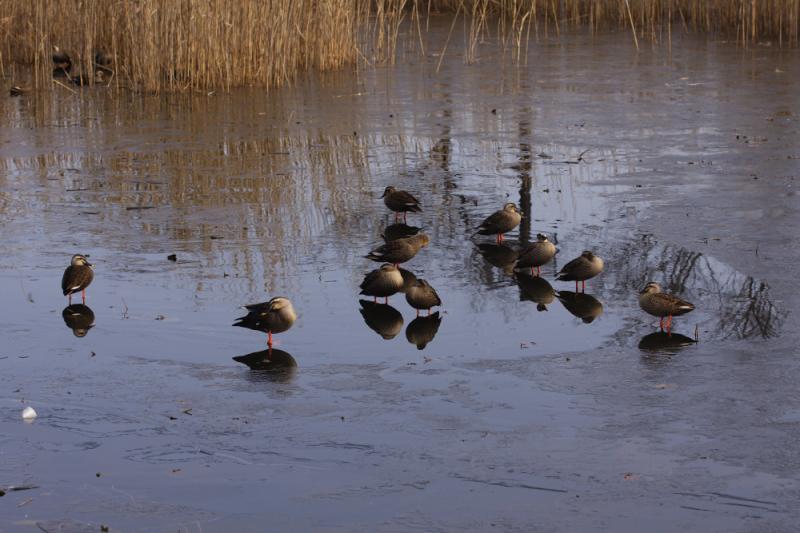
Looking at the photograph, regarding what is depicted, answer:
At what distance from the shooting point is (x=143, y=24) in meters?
18.0

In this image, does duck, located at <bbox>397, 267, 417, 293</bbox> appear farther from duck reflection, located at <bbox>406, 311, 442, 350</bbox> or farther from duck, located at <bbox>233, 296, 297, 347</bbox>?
duck, located at <bbox>233, 296, 297, 347</bbox>

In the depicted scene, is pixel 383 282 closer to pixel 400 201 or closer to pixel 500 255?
pixel 500 255

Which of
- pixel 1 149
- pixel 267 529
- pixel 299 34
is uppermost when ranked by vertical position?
pixel 299 34

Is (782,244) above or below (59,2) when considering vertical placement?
below

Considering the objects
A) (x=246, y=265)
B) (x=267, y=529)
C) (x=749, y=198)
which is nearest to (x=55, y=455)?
(x=267, y=529)

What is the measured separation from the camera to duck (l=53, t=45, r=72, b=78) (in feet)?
67.4

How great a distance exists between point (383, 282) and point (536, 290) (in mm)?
1202

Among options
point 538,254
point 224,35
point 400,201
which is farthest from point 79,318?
point 224,35

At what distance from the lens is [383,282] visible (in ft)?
28.6

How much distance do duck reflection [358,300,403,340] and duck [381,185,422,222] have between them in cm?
236

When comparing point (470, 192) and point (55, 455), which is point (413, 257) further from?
point (55, 455)

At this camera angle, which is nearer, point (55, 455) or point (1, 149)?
point (55, 455)

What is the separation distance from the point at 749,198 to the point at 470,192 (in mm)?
2671

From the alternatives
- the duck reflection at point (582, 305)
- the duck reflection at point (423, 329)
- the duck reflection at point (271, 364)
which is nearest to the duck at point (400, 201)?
the duck reflection at point (582, 305)
